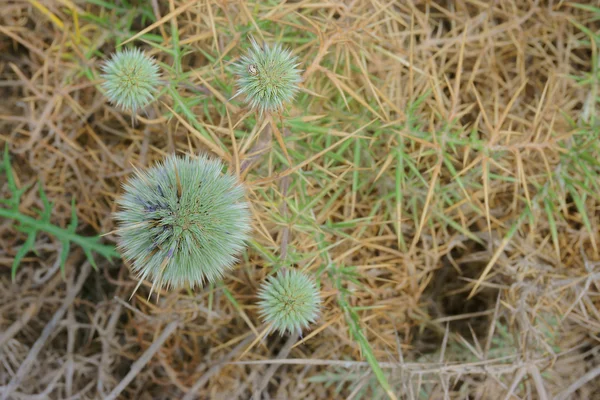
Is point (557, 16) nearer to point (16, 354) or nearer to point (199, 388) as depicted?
point (199, 388)

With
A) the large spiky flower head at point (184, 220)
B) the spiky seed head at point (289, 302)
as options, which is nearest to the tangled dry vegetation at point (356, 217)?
the spiky seed head at point (289, 302)

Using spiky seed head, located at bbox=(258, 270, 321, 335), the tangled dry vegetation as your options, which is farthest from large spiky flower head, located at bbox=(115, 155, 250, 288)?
the tangled dry vegetation

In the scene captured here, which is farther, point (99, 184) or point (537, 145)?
point (99, 184)

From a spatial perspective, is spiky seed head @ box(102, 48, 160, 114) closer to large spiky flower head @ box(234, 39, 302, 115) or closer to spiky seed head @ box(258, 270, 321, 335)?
large spiky flower head @ box(234, 39, 302, 115)

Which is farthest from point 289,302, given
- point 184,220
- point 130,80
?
point 130,80

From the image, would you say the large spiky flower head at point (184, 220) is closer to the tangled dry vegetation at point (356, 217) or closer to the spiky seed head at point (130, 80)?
the spiky seed head at point (130, 80)

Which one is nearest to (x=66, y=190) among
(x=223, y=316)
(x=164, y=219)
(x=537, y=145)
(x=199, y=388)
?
(x=223, y=316)
